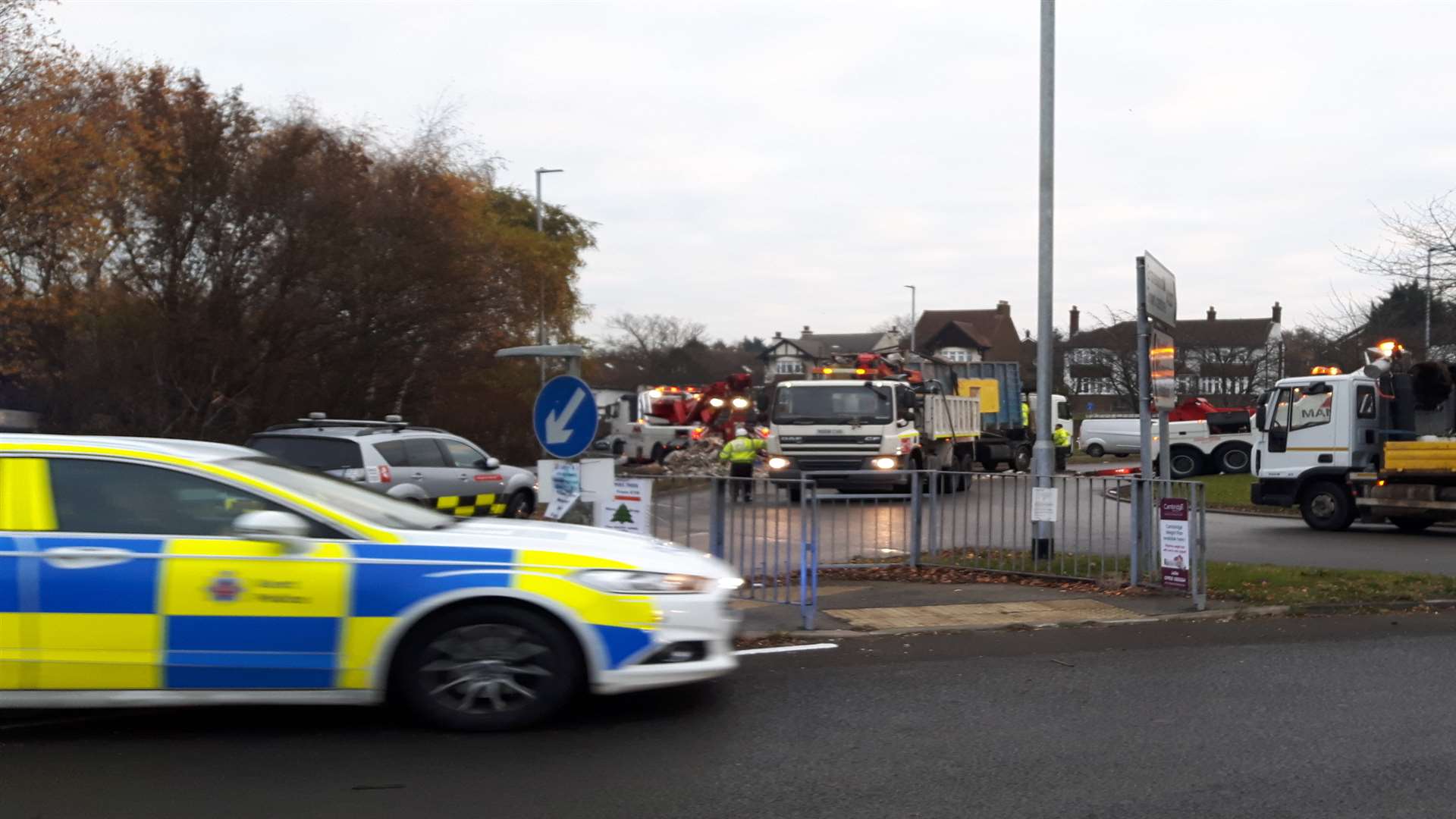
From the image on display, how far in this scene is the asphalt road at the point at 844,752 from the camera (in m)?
5.45

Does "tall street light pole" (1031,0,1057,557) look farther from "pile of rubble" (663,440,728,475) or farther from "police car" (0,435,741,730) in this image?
"pile of rubble" (663,440,728,475)

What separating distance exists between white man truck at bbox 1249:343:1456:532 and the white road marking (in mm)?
12340

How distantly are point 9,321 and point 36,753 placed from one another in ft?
63.1

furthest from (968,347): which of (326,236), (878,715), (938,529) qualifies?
(878,715)

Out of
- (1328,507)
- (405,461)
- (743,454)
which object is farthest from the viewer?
(743,454)

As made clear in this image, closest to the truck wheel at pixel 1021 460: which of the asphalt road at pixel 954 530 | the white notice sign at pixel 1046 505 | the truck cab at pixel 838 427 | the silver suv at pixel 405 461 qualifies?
the truck cab at pixel 838 427

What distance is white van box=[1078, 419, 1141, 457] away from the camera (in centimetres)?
4562

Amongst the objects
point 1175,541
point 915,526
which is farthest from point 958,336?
point 1175,541

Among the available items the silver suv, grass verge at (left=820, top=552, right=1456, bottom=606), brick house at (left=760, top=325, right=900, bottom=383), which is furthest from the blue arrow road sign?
brick house at (left=760, top=325, right=900, bottom=383)

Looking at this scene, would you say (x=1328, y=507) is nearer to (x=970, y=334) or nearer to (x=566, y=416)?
(x=566, y=416)

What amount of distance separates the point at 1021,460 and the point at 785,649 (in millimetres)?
28806

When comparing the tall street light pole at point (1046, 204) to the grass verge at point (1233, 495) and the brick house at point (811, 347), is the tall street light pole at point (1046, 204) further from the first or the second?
the brick house at point (811, 347)

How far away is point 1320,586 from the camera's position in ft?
38.6

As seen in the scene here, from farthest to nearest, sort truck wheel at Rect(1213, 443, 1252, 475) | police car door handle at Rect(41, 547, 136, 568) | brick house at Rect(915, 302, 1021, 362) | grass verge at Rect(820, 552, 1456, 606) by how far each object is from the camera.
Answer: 1. brick house at Rect(915, 302, 1021, 362)
2. truck wheel at Rect(1213, 443, 1252, 475)
3. grass verge at Rect(820, 552, 1456, 606)
4. police car door handle at Rect(41, 547, 136, 568)
